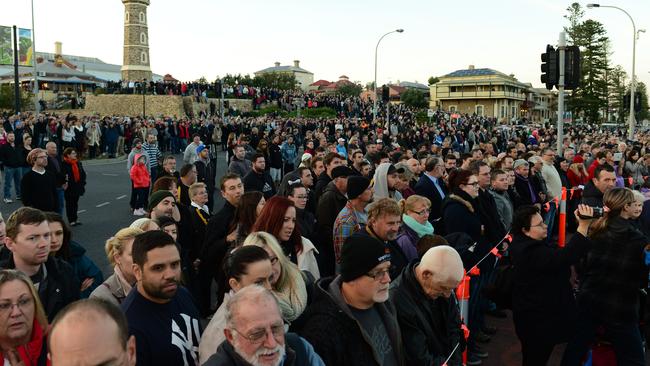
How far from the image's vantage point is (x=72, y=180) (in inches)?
446

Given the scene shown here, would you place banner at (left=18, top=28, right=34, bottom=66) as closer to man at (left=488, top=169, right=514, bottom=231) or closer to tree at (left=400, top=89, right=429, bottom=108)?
man at (left=488, top=169, right=514, bottom=231)

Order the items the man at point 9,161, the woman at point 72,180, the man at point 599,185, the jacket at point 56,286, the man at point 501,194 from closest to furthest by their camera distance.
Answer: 1. the jacket at point 56,286
2. the man at point 599,185
3. the man at point 501,194
4. the woman at point 72,180
5. the man at point 9,161

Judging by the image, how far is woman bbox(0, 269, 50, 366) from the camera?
283 centimetres

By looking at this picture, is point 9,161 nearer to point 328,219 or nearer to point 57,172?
point 57,172

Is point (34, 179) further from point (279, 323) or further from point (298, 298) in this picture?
point (279, 323)

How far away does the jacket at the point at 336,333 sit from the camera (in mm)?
2887

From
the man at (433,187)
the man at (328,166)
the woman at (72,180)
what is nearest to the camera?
the man at (433,187)

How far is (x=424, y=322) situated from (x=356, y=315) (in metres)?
0.64

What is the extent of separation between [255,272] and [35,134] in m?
21.6

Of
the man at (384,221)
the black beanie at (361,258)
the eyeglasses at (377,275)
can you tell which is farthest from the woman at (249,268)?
the man at (384,221)

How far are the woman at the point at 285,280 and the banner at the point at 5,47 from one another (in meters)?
31.6

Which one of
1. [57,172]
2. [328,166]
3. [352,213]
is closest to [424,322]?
[352,213]

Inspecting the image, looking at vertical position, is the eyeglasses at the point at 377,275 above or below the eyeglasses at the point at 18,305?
above

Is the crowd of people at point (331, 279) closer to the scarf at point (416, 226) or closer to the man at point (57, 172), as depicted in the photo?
the scarf at point (416, 226)
